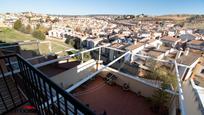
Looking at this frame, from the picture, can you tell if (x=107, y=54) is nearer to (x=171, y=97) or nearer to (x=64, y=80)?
(x=64, y=80)

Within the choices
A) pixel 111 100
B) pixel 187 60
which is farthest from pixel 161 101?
pixel 187 60

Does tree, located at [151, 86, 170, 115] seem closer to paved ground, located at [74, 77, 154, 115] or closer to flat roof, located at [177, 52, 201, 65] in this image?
paved ground, located at [74, 77, 154, 115]

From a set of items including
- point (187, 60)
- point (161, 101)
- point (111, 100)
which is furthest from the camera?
point (187, 60)

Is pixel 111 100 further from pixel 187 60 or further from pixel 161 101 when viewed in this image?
pixel 187 60

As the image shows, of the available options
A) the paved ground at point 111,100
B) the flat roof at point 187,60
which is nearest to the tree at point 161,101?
the paved ground at point 111,100

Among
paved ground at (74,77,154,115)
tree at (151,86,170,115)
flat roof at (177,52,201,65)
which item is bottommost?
flat roof at (177,52,201,65)

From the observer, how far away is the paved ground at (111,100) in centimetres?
277

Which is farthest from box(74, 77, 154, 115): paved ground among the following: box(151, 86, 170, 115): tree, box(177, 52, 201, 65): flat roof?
box(177, 52, 201, 65): flat roof

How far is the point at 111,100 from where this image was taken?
3.05m

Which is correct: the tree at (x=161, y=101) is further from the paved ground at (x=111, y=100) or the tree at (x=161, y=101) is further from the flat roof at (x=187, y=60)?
the flat roof at (x=187, y=60)

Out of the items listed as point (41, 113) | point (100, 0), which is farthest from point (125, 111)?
point (100, 0)

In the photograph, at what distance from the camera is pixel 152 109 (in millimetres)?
2742

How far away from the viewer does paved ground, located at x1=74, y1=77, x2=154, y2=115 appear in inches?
109

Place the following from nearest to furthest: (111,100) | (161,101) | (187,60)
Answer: (161,101) → (111,100) → (187,60)
